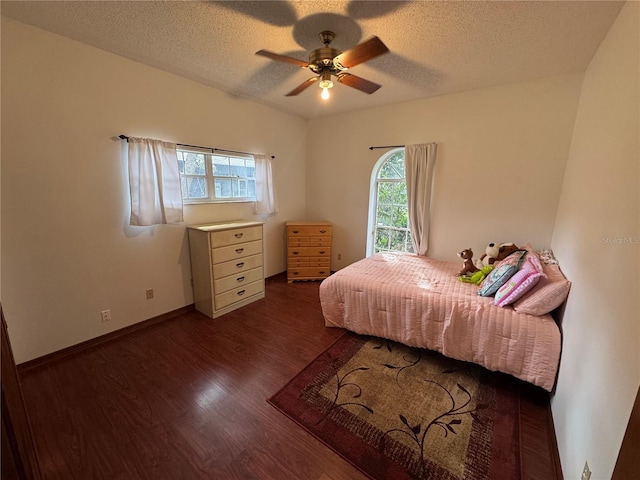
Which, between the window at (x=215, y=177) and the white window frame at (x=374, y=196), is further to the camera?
the white window frame at (x=374, y=196)

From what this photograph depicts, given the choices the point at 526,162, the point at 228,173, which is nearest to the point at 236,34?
the point at 228,173

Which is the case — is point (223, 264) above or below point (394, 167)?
below

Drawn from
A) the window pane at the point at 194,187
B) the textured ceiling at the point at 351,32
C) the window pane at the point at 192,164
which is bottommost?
the window pane at the point at 194,187

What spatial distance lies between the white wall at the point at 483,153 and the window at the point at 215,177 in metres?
1.47

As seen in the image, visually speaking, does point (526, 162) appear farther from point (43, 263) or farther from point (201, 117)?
point (43, 263)

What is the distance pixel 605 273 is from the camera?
1.21 meters

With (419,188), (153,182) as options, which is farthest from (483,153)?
(153,182)

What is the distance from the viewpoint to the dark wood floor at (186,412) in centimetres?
134

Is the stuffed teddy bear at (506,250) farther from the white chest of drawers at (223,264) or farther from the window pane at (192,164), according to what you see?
the window pane at (192,164)

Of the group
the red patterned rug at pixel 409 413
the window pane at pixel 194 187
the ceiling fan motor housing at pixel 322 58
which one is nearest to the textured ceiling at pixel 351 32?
the ceiling fan motor housing at pixel 322 58

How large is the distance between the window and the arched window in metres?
1.78

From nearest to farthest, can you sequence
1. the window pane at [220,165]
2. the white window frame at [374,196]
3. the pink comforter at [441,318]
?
the pink comforter at [441,318], the window pane at [220,165], the white window frame at [374,196]

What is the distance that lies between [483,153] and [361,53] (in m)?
2.05

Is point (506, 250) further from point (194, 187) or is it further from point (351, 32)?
point (194, 187)
